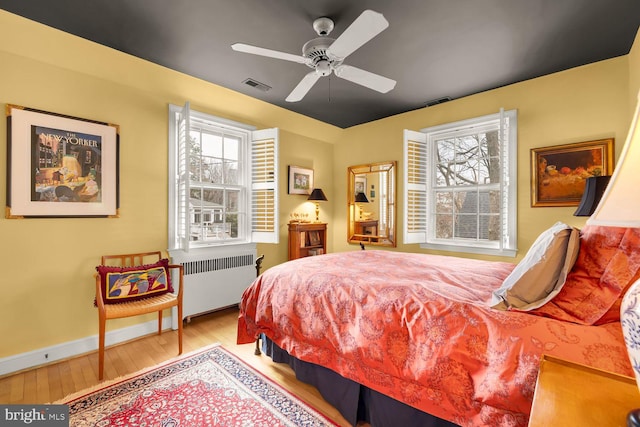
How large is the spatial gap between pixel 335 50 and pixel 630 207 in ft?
5.61

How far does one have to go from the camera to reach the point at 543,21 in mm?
2135

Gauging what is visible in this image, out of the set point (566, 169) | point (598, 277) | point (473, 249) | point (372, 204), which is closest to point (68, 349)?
point (598, 277)

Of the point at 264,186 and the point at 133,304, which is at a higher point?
the point at 264,186

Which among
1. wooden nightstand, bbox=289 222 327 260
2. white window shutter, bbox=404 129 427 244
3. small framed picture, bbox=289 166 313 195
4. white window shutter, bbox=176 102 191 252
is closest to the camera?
white window shutter, bbox=176 102 191 252

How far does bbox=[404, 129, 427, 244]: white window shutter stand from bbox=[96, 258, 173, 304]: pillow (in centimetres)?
282

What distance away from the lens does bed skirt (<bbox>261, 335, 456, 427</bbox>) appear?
4.80ft

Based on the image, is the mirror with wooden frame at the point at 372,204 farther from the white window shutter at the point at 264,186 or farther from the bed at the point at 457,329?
the bed at the point at 457,329

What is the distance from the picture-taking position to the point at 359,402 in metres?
1.69

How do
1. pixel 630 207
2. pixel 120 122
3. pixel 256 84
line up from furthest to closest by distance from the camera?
pixel 256 84 → pixel 120 122 → pixel 630 207

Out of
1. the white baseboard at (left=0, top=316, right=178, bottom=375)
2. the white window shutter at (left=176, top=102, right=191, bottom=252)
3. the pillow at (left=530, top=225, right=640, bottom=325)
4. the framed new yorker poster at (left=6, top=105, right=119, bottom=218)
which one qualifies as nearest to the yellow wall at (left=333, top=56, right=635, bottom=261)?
the pillow at (left=530, top=225, right=640, bottom=325)

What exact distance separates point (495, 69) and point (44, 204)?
4.26 m

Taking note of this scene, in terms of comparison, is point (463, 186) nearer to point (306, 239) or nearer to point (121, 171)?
point (306, 239)

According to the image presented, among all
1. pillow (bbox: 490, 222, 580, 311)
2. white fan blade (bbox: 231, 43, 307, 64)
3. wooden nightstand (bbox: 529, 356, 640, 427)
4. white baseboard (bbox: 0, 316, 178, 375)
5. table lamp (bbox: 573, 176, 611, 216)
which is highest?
white fan blade (bbox: 231, 43, 307, 64)

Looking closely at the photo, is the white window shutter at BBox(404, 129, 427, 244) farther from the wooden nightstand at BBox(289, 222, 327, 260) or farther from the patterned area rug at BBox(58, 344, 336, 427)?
the patterned area rug at BBox(58, 344, 336, 427)
